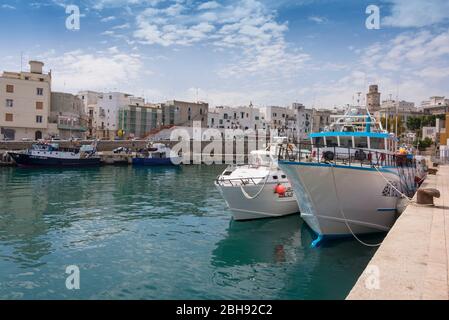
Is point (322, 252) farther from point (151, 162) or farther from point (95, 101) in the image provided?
point (95, 101)

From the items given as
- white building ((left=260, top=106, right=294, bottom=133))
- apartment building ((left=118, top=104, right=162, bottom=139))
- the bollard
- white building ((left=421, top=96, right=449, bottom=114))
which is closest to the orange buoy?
the bollard

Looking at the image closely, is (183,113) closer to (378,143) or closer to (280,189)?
(280,189)

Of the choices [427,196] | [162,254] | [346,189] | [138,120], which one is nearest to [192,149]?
[138,120]

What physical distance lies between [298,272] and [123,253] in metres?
6.33

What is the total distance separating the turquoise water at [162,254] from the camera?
10.4 meters

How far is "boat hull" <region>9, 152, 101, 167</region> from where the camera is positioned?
Result: 47.0 meters

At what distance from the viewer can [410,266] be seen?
7.27 meters

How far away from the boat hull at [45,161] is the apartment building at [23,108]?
49.0 feet

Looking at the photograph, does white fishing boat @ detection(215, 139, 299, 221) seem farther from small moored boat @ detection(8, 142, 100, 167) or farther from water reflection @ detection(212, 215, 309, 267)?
small moored boat @ detection(8, 142, 100, 167)

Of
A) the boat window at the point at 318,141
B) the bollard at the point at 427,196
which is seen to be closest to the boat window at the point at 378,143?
the boat window at the point at 318,141
